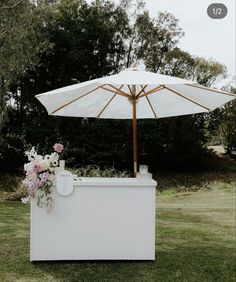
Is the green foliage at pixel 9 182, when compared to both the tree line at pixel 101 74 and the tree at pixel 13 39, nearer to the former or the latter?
the tree line at pixel 101 74

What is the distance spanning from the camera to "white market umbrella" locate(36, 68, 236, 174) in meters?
5.13

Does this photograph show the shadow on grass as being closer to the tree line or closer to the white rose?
the white rose

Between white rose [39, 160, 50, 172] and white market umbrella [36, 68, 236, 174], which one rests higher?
white market umbrella [36, 68, 236, 174]

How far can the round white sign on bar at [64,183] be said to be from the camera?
449cm

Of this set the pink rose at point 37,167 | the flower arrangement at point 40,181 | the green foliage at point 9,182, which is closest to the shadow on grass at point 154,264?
the flower arrangement at point 40,181

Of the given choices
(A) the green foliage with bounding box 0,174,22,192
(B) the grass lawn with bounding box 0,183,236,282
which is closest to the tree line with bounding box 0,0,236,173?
(A) the green foliage with bounding box 0,174,22,192

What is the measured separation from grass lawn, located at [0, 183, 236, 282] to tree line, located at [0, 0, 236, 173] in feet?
33.1

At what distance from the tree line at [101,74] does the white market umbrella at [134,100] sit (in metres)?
9.80

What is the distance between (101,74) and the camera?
20.5 meters

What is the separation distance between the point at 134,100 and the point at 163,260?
197 centimetres

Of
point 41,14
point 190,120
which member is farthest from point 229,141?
point 41,14

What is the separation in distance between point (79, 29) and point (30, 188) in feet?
53.5

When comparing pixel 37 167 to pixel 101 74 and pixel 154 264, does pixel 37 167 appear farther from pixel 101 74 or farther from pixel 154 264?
pixel 101 74

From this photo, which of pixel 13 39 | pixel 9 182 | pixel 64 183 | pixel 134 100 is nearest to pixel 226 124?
pixel 9 182
